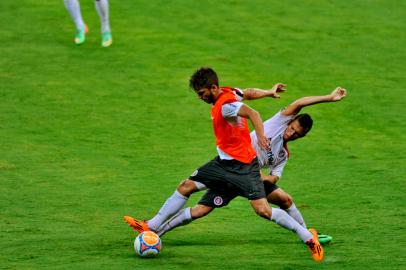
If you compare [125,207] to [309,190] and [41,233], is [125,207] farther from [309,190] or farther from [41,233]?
[309,190]

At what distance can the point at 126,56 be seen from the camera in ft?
61.0

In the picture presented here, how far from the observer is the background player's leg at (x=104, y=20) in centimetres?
1823

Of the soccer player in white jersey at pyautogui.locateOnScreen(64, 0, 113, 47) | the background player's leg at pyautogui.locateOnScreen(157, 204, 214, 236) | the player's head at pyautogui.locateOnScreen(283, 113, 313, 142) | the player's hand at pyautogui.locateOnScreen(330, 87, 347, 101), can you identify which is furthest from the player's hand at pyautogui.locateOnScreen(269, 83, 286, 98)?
the soccer player in white jersey at pyautogui.locateOnScreen(64, 0, 113, 47)

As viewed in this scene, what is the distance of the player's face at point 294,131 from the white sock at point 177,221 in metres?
1.34

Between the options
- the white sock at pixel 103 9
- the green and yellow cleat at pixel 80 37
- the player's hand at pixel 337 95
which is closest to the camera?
the player's hand at pixel 337 95

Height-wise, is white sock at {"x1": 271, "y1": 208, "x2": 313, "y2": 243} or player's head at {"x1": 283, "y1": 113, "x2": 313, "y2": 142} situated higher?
player's head at {"x1": 283, "y1": 113, "x2": 313, "y2": 142}

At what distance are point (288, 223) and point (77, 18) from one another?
10718mm

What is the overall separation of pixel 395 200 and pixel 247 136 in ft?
10.8

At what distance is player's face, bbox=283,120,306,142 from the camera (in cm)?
949

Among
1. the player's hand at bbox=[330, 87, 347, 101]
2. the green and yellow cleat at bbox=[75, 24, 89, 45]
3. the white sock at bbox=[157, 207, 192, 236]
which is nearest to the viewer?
the player's hand at bbox=[330, 87, 347, 101]

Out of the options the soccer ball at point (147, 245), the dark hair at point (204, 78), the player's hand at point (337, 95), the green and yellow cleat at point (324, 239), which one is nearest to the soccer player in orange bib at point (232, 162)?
the dark hair at point (204, 78)

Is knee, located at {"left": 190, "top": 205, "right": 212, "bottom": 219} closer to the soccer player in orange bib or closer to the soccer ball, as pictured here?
the soccer player in orange bib

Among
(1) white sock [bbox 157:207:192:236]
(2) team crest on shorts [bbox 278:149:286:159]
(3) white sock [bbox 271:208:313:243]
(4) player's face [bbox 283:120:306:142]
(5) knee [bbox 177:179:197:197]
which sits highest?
(4) player's face [bbox 283:120:306:142]

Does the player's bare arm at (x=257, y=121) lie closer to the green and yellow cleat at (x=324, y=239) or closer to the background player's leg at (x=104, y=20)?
the green and yellow cleat at (x=324, y=239)
